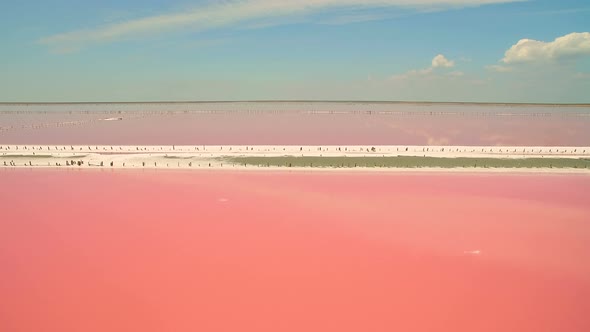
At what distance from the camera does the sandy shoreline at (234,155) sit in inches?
1059

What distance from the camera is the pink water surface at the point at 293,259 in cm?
982

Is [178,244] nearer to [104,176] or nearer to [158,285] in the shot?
[158,285]

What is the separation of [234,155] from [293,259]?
65.2 feet

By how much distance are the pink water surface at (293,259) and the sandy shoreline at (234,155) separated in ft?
18.7

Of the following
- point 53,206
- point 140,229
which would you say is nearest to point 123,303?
point 140,229

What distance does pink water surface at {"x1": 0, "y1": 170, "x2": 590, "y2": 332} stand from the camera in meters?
9.82

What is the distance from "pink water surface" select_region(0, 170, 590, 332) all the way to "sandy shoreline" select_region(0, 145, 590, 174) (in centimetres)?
569

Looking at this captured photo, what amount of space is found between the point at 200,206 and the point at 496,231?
41.2 ft

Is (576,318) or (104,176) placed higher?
(104,176)

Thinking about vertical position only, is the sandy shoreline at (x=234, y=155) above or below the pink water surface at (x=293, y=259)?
above

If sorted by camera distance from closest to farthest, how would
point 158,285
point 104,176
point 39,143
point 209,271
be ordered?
point 158,285 < point 209,271 < point 104,176 < point 39,143

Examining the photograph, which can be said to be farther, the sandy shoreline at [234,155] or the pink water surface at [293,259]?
the sandy shoreline at [234,155]

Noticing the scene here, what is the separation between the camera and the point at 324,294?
35.2 ft

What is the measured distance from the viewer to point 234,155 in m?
31.5
